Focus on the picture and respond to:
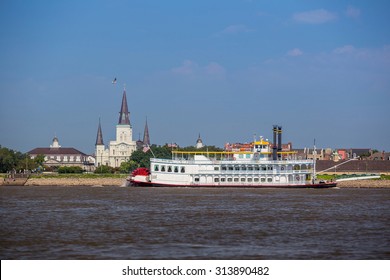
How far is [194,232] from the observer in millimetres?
37125

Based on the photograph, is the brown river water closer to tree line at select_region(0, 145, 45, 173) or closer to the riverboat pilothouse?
the riverboat pilothouse

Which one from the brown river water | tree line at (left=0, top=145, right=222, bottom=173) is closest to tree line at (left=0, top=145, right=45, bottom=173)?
tree line at (left=0, top=145, right=222, bottom=173)

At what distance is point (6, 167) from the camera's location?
15312cm

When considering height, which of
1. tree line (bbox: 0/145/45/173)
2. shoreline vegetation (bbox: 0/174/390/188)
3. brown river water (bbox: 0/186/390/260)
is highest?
tree line (bbox: 0/145/45/173)

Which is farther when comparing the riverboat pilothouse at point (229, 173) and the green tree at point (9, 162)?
the green tree at point (9, 162)

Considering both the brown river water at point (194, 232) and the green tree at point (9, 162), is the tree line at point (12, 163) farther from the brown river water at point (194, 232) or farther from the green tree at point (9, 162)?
the brown river water at point (194, 232)

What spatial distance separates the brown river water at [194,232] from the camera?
29828mm

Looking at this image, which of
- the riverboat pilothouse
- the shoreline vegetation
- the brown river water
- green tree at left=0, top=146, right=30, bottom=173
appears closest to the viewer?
the brown river water

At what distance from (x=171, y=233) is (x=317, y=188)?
64620mm

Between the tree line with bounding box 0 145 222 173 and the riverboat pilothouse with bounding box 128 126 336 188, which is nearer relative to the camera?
the riverboat pilothouse with bounding box 128 126 336 188

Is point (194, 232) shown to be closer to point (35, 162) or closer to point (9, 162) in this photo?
point (9, 162)

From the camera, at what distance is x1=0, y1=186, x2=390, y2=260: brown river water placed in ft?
97.9

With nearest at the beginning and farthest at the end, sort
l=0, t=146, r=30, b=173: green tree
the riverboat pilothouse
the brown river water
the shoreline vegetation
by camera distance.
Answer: the brown river water < the riverboat pilothouse < the shoreline vegetation < l=0, t=146, r=30, b=173: green tree


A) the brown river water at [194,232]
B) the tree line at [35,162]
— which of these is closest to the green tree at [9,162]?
the tree line at [35,162]
